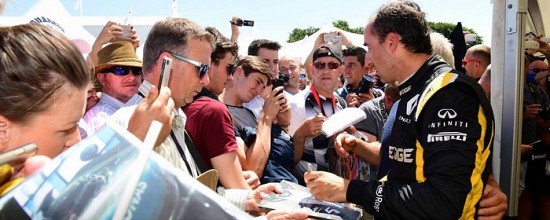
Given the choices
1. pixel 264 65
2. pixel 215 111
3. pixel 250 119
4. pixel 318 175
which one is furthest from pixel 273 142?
pixel 318 175

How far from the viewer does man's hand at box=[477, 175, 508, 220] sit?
2044 millimetres

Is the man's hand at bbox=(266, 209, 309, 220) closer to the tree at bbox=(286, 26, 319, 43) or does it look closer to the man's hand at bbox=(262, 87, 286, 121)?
the man's hand at bbox=(262, 87, 286, 121)

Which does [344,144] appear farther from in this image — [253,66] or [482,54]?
[482,54]

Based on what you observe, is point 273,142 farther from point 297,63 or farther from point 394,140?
point 297,63

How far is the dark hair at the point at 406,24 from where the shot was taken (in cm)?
221

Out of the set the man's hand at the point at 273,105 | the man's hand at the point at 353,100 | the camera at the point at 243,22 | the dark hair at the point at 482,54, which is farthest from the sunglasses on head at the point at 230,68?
the dark hair at the point at 482,54

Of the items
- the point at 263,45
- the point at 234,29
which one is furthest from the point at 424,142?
the point at 234,29

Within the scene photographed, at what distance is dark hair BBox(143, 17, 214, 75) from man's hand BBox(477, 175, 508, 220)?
5.30 feet

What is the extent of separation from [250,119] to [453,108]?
1996 millimetres

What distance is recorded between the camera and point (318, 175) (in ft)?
7.18

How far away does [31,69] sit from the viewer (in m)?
1.11

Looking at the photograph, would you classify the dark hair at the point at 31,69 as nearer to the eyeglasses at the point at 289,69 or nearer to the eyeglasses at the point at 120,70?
the eyeglasses at the point at 120,70

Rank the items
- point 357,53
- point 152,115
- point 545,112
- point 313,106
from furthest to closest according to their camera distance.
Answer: point 357,53
point 545,112
point 313,106
point 152,115

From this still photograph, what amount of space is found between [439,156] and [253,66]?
2.22 meters
